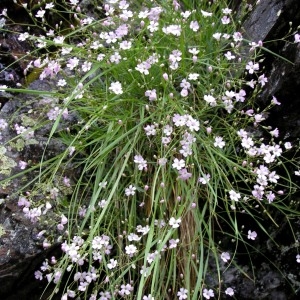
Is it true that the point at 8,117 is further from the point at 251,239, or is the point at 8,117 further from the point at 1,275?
the point at 251,239

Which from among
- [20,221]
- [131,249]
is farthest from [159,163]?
[20,221]

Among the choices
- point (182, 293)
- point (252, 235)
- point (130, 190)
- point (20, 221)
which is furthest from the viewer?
point (20, 221)

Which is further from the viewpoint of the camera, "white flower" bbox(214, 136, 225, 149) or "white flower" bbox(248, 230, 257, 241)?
"white flower" bbox(214, 136, 225, 149)

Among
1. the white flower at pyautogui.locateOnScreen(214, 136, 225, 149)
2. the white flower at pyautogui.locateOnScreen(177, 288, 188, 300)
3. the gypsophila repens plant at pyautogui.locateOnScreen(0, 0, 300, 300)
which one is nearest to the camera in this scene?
the white flower at pyautogui.locateOnScreen(177, 288, 188, 300)

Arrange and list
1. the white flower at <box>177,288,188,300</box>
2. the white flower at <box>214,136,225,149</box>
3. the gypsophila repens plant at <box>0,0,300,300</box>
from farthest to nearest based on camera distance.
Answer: the white flower at <box>214,136,225,149</box> → the gypsophila repens plant at <box>0,0,300,300</box> → the white flower at <box>177,288,188,300</box>

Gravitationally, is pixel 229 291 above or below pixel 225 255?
below

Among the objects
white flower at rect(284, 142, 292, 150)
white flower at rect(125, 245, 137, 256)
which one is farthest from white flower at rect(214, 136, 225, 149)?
white flower at rect(125, 245, 137, 256)

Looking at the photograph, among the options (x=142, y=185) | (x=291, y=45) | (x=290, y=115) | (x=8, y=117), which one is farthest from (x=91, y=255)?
(x=291, y=45)

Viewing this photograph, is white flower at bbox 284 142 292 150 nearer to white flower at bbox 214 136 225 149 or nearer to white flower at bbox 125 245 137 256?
white flower at bbox 214 136 225 149

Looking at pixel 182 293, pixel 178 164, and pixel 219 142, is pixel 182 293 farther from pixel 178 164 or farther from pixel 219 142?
pixel 219 142

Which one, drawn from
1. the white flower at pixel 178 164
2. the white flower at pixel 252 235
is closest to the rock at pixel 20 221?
the white flower at pixel 178 164
